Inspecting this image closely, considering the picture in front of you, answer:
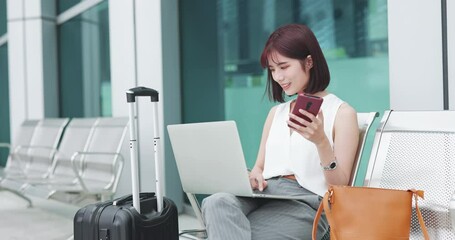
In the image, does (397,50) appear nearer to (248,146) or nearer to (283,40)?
(283,40)

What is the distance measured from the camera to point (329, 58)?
3256 mm

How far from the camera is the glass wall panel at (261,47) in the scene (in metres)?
2.96

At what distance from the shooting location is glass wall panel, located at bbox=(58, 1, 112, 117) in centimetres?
553

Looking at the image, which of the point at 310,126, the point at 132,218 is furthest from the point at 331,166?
the point at 132,218

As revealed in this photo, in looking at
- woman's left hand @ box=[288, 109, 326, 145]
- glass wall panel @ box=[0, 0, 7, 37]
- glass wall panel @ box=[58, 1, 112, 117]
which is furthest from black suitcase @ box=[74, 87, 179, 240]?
glass wall panel @ box=[0, 0, 7, 37]

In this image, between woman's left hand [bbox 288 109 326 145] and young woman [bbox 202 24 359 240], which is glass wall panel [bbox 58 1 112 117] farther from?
woman's left hand [bbox 288 109 326 145]

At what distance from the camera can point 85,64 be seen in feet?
19.4

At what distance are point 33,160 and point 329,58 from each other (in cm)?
317

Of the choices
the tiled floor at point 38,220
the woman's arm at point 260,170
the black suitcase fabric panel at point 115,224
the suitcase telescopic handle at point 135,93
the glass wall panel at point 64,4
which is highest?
the glass wall panel at point 64,4

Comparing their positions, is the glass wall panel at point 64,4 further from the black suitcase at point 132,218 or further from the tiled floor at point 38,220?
the black suitcase at point 132,218

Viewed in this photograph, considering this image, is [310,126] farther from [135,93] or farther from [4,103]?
[4,103]

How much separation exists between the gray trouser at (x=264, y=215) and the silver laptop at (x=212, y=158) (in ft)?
0.25

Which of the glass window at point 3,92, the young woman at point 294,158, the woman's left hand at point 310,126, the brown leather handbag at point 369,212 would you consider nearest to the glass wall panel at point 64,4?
the glass window at point 3,92

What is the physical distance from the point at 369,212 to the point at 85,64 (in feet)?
16.0
